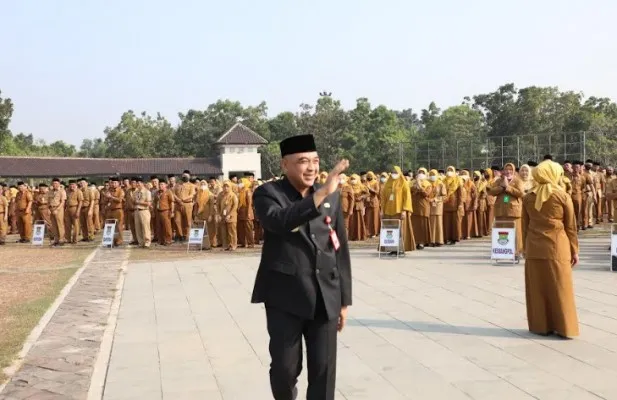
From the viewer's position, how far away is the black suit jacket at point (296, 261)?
12.1 feet

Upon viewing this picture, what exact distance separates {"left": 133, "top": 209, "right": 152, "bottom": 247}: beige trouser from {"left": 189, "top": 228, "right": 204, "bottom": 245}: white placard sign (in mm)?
1712

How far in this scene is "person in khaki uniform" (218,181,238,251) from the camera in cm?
1784

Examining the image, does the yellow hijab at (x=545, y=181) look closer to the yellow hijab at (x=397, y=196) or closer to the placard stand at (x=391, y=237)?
the placard stand at (x=391, y=237)

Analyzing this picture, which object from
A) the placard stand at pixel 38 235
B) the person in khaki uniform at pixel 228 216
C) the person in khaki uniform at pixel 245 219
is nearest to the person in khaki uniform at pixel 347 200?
the person in khaki uniform at pixel 245 219

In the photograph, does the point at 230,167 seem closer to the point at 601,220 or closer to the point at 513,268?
the point at 601,220

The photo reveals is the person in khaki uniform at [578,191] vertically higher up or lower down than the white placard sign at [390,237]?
higher up

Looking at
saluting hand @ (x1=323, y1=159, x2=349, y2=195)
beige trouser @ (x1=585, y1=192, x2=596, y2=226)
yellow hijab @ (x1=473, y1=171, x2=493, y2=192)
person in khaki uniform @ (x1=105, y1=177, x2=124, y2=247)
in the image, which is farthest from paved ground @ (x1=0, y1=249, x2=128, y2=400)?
beige trouser @ (x1=585, y1=192, x2=596, y2=226)

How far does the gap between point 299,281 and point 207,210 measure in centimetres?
1575

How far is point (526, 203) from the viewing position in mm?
7484

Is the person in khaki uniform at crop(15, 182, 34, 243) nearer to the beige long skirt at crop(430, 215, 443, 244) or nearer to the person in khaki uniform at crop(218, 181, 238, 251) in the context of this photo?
the person in khaki uniform at crop(218, 181, 238, 251)

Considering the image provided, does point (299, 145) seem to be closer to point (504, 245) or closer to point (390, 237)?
point (504, 245)

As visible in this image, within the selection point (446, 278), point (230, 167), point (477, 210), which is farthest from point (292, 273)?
point (230, 167)

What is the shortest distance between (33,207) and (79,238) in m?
2.40

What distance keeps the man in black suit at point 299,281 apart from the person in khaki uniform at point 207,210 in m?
15.1
